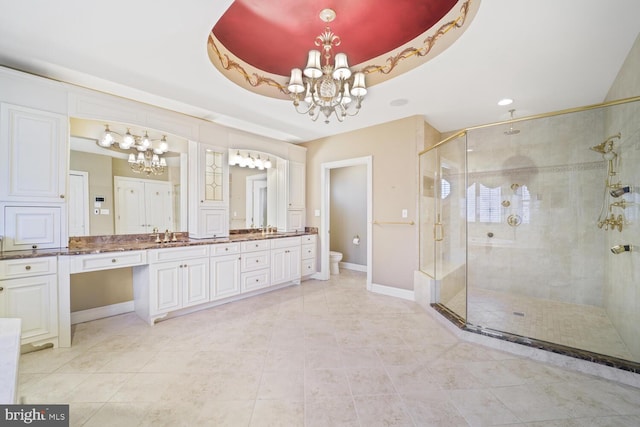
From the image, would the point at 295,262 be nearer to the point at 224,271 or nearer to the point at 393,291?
the point at 224,271

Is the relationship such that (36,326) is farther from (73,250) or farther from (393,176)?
(393,176)

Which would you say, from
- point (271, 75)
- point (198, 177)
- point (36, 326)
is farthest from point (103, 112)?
point (36, 326)

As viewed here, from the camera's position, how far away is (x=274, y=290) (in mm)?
3877

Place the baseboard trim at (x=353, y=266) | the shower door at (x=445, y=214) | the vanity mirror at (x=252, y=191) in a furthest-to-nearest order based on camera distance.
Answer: the baseboard trim at (x=353, y=266) < the vanity mirror at (x=252, y=191) < the shower door at (x=445, y=214)

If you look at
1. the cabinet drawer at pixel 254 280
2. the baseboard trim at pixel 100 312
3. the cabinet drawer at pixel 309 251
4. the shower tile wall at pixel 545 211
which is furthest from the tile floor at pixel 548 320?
the baseboard trim at pixel 100 312

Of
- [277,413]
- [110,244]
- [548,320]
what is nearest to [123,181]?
[110,244]

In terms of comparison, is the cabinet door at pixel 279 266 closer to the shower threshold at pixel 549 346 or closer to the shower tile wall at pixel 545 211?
the shower threshold at pixel 549 346

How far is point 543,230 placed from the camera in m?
3.31

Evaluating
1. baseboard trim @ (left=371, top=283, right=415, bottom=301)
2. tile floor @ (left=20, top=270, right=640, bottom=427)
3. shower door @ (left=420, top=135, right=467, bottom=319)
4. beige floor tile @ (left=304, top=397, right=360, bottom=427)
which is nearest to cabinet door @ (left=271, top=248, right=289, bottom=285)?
tile floor @ (left=20, top=270, right=640, bottom=427)

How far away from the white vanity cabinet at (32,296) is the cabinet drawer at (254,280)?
176 centimetres

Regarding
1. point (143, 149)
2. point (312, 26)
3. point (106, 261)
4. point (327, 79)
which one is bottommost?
point (106, 261)

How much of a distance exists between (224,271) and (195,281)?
36 centimetres

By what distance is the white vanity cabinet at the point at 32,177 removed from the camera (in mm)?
2162

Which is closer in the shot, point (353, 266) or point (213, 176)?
point (213, 176)
